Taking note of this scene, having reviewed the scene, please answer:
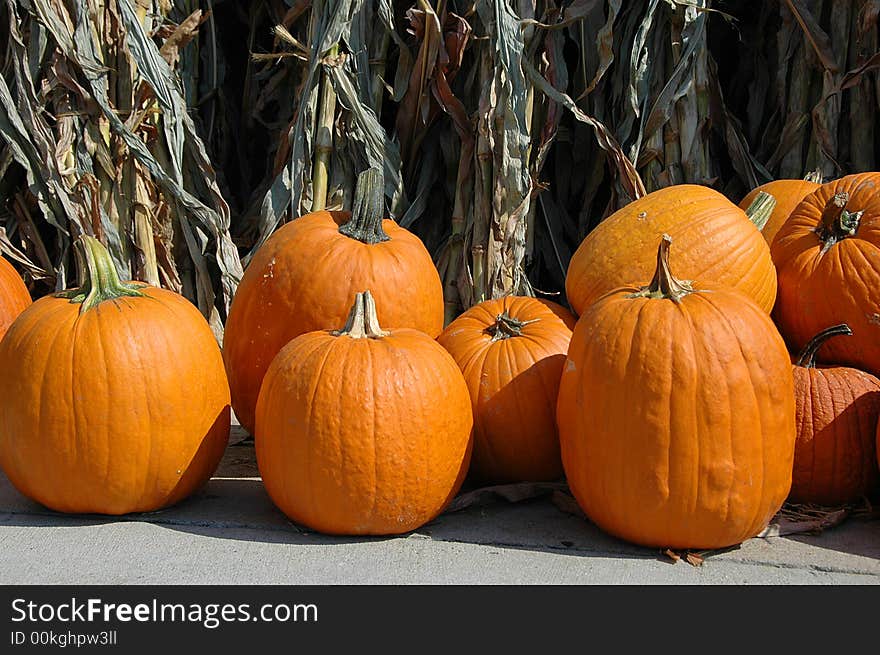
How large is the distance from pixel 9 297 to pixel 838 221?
3016 millimetres

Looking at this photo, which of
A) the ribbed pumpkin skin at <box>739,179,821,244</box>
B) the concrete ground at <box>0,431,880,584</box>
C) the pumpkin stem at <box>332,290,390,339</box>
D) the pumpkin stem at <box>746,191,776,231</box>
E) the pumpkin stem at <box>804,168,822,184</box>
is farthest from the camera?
the pumpkin stem at <box>804,168,822,184</box>

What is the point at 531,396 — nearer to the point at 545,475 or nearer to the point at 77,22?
the point at 545,475

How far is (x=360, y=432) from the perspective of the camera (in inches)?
105

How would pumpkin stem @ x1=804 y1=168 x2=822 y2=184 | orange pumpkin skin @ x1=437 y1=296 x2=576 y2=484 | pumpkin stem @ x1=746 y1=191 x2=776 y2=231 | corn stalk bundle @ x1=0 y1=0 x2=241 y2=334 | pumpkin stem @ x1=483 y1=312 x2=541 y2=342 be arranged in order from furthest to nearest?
1. corn stalk bundle @ x1=0 y1=0 x2=241 y2=334
2. pumpkin stem @ x1=804 y1=168 x2=822 y2=184
3. pumpkin stem @ x1=746 y1=191 x2=776 y2=231
4. pumpkin stem @ x1=483 y1=312 x2=541 y2=342
5. orange pumpkin skin @ x1=437 y1=296 x2=576 y2=484

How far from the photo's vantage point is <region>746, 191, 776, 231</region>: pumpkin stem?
345 centimetres

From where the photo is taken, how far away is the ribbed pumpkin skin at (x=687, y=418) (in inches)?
100

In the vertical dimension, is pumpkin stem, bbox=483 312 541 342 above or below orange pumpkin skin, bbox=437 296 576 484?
above

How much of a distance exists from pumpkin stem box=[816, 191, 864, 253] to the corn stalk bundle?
244 cm

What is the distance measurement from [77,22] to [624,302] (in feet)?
9.40

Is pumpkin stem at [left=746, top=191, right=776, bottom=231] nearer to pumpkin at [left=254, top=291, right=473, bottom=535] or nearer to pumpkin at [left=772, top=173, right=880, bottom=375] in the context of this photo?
pumpkin at [left=772, top=173, right=880, bottom=375]

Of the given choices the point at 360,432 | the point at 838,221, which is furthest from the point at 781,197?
the point at 360,432

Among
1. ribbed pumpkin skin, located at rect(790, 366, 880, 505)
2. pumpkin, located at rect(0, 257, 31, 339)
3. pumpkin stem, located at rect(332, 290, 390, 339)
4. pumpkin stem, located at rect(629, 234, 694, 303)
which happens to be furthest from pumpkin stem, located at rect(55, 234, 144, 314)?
ribbed pumpkin skin, located at rect(790, 366, 880, 505)

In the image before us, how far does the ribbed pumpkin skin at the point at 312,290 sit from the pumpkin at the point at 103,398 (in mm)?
377

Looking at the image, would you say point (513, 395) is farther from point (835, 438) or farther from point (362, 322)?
point (835, 438)
